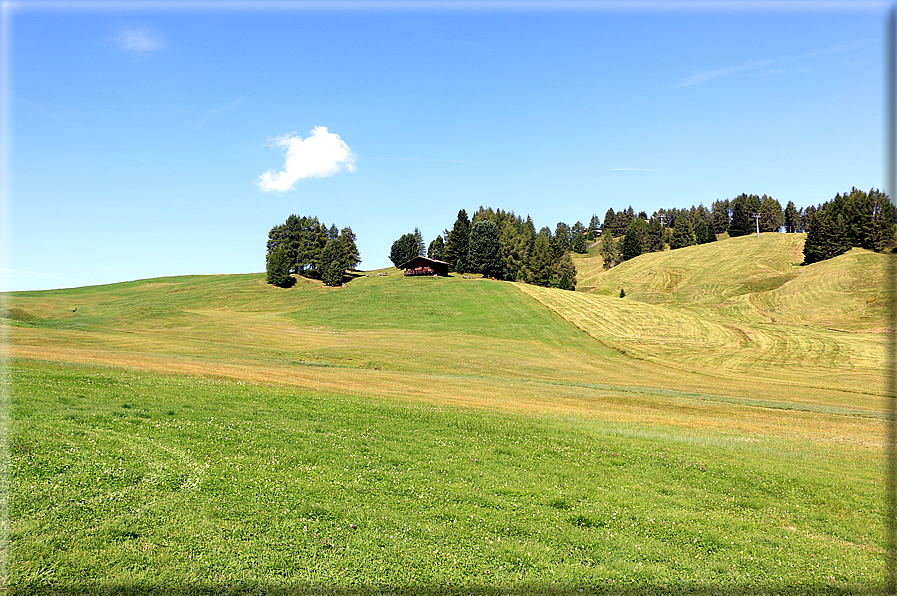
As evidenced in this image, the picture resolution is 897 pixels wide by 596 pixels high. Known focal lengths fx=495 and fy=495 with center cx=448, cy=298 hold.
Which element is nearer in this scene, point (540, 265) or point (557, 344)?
point (557, 344)

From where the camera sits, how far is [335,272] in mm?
144875

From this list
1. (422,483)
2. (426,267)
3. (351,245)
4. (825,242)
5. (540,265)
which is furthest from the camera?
(351,245)

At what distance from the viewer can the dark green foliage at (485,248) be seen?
531ft

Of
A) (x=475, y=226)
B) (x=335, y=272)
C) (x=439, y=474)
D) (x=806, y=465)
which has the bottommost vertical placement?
(x=806, y=465)

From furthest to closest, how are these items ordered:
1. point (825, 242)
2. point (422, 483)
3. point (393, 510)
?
point (825, 242)
point (422, 483)
point (393, 510)

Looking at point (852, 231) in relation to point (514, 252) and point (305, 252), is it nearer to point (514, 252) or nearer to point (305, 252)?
point (514, 252)

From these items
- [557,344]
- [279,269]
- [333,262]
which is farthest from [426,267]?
[557,344]

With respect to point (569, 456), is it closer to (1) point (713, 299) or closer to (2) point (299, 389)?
(2) point (299, 389)

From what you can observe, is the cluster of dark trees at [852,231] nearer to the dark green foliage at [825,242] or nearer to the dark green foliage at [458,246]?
the dark green foliage at [825,242]

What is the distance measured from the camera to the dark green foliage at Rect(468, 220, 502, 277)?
16200 cm

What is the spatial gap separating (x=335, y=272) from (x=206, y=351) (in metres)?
88.5

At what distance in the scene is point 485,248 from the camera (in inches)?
6403

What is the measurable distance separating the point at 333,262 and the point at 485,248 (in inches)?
1940

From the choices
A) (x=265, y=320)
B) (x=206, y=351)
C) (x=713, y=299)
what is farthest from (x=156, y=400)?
(x=713, y=299)
